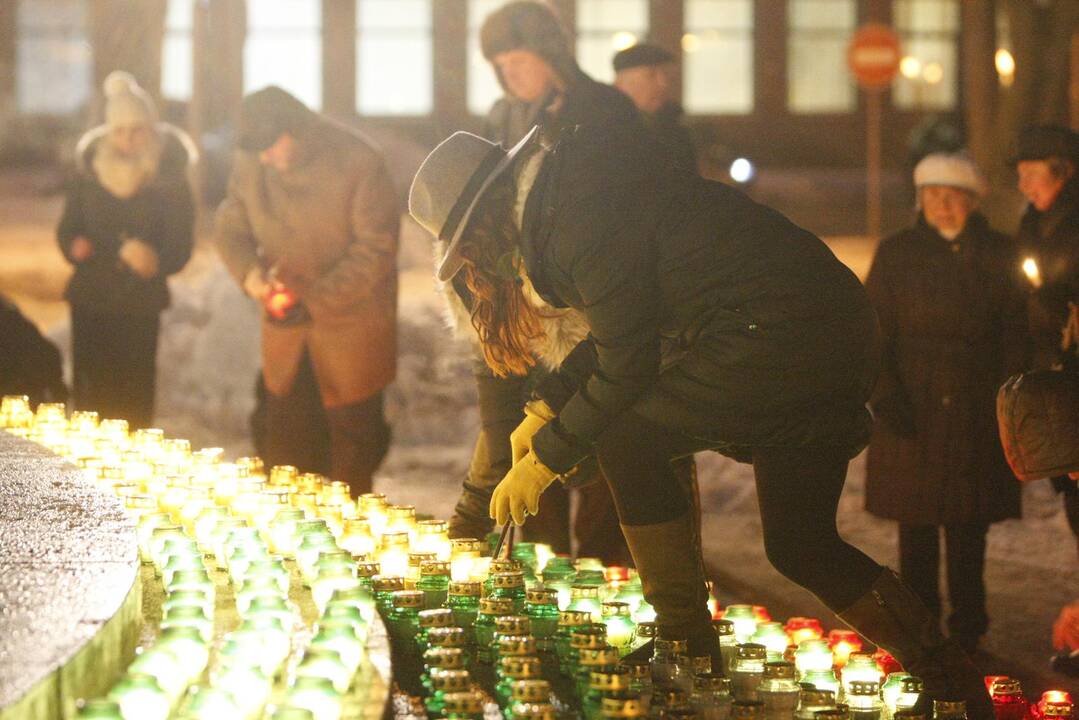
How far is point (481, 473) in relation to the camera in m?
5.38

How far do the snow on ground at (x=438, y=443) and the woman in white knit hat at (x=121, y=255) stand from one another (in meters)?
1.70

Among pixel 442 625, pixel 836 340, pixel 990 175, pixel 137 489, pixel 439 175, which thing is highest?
pixel 990 175

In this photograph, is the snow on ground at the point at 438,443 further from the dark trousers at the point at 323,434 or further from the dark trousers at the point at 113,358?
the dark trousers at the point at 113,358

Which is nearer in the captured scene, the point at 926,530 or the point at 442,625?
the point at 442,625

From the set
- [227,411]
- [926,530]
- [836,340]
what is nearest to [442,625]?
[836,340]

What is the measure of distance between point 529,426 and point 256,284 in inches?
132

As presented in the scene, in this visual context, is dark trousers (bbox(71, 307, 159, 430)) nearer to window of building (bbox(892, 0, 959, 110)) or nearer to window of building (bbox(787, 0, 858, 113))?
window of building (bbox(787, 0, 858, 113))

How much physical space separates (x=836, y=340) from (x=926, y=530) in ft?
8.86

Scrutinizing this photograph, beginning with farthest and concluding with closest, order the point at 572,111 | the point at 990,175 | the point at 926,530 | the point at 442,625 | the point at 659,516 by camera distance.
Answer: the point at 990,175 < the point at 926,530 < the point at 572,111 < the point at 659,516 < the point at 442,625

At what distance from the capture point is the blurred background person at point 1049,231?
246 inches

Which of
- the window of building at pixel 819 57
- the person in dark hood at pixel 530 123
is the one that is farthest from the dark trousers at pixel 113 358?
the window of building at pixel 819 57

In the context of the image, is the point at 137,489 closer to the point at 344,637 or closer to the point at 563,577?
the point at 563,577

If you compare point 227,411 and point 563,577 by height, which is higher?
point 227,411

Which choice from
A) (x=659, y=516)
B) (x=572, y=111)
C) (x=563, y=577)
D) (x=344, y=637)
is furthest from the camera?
(x=572, y=111)
